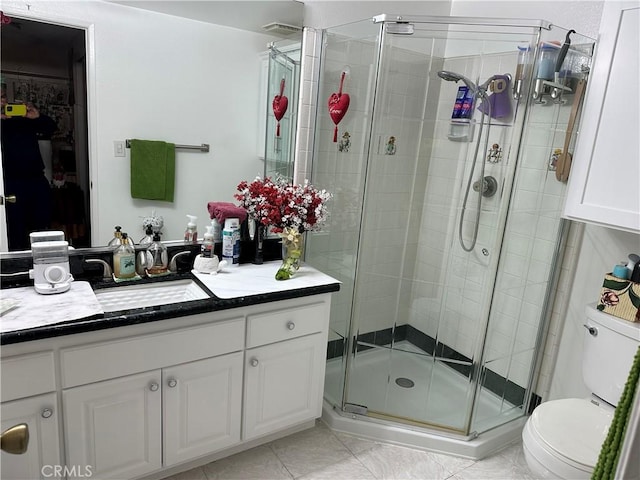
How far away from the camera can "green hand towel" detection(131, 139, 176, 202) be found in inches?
78.5

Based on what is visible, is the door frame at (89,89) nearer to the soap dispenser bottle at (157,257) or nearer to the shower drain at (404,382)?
the soap dispenser bottle at (157,257)

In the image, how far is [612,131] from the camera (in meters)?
1.93

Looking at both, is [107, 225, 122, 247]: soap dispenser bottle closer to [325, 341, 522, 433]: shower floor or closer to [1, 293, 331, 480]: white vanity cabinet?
[1, 293, 331, 480]: white vanity cabinet

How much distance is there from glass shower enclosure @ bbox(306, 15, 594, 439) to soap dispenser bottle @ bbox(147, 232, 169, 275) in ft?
2.68

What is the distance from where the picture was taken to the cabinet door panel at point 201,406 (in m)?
1.80

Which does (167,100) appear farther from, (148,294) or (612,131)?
(612,131)

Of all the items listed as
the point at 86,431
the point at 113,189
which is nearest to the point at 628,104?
the point at 113,189

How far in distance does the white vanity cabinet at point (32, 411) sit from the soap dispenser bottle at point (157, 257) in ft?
2.02

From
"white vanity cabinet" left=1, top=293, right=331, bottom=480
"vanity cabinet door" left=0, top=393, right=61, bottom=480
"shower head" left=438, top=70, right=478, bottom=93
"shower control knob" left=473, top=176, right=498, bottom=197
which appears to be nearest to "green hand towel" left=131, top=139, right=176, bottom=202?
"white vanity cabinet" left=1, top=293, right=331, bottom=480

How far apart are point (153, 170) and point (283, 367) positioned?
105 centimetres

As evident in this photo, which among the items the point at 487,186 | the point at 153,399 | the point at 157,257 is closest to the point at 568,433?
the point at 487,186

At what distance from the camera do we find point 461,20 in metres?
2.07

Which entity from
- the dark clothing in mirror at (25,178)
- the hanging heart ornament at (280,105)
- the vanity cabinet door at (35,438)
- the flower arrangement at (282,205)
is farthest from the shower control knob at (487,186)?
the vanity cabinet door at (35,438)

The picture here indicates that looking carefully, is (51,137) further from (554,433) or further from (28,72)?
(554,433)
